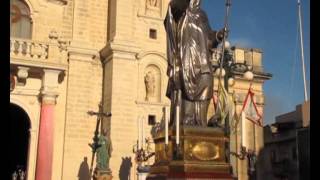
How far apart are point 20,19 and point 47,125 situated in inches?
187

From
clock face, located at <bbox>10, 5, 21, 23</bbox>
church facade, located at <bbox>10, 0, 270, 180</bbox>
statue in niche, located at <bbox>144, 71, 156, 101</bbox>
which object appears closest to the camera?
church facade, located at <bbox>10, 0, 270, 180</bbox>

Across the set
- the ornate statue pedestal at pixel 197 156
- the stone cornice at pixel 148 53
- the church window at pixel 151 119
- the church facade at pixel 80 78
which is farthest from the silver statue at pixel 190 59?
the stone cornice at pixel 148 53

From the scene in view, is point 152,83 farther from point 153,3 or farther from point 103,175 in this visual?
point 103,175

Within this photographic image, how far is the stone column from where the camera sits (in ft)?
56.4

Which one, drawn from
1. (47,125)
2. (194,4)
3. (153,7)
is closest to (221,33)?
(194,4)

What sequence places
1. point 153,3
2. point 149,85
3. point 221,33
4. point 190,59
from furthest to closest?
1. point 153,3
2. point 149,85
3. point 221,33
4. point 190,59

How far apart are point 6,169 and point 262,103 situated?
23469 mm

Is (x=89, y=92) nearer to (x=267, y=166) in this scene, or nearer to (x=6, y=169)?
(x=267, y=166)

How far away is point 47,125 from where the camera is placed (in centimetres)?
1756

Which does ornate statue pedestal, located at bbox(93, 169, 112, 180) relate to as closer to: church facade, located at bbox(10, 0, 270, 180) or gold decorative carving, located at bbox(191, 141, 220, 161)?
church facade, located at bbox(10, 0, 270, 180)

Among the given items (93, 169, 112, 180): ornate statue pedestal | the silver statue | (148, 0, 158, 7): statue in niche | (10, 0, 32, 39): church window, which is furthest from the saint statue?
the silver statue

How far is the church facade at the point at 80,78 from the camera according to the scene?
57.9 ft

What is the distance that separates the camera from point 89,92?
63.9 feet

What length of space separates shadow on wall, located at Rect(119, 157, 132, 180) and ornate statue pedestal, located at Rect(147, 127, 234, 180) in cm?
1285
